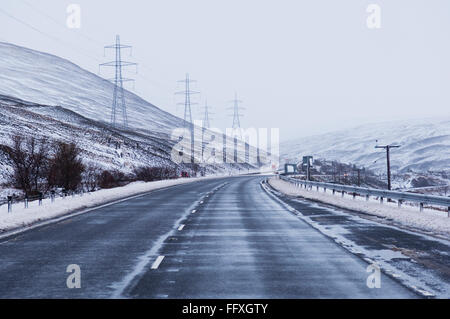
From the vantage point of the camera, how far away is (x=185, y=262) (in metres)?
10.6

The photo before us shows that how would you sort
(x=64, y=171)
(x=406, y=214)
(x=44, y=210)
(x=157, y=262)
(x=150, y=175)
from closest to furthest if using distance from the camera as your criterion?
(x=157, y=262), (x=406, y=214), (x=44, y=210), (x=64, y=171), (x=150, y=175)

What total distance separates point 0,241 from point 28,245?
1.23 metres

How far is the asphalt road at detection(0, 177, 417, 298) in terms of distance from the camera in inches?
314


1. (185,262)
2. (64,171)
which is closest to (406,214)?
(185,262)

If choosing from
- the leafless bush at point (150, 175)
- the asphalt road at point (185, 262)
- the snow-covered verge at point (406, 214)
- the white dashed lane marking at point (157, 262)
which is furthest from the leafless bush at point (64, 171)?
the white dashed lane marking at point (157, 262)

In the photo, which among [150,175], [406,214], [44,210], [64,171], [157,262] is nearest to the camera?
[157,262]

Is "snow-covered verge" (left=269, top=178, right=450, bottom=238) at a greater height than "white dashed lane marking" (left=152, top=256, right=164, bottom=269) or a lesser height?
greater

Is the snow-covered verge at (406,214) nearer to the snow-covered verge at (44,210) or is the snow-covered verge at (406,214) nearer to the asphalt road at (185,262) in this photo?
the asphalt road at (185,262)

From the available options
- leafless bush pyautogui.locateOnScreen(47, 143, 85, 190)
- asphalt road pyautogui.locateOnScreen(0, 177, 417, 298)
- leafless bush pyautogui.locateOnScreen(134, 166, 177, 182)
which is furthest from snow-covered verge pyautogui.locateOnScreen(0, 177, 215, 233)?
leafless bush pyautogui.locateOnScreen(134, 166, 177, 182)

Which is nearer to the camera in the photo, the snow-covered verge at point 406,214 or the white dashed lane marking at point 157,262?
the white dashed lane marking at point 157,262

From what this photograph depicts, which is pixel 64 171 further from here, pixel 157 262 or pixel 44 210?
pixel 157 262

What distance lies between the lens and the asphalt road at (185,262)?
7965mm

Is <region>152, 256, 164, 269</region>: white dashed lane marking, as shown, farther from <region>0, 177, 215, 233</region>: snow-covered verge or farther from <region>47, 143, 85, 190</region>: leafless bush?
<region>47, 143, 85, 190</region>: leafless bush
